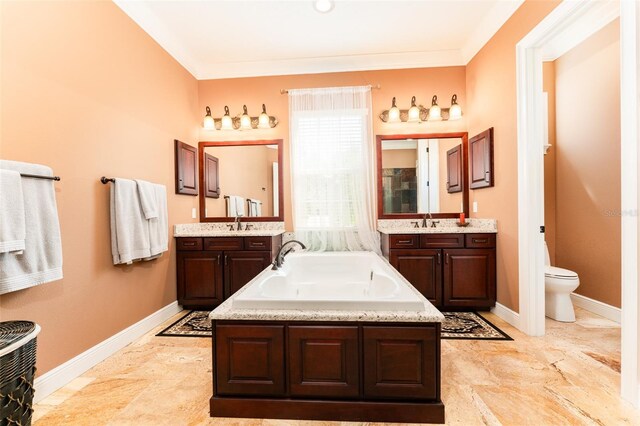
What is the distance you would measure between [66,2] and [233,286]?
2498mm

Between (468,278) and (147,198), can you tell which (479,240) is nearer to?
(468,278)

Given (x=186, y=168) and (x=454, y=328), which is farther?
(x=186, y=168)

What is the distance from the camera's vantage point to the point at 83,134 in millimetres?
1909

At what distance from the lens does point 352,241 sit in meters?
3.22

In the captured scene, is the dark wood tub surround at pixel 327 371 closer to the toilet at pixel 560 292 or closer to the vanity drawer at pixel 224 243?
the vanity drawer at pixel 224 243

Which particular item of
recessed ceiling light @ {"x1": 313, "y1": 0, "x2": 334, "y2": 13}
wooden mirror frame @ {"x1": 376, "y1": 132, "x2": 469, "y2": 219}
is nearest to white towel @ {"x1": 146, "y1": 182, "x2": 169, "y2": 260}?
recessed ceiling light @ {"x1": 313, "y1": 0, "x2": 334, "y2": 13}

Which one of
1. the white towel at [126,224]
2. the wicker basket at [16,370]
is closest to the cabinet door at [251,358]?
the wicker basket at [16,370]

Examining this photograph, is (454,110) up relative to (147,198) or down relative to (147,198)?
up

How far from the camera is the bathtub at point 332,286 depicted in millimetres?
1425

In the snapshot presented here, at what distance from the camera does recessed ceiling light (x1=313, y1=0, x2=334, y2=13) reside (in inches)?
94.2

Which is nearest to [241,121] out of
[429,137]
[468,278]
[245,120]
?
[245,120]

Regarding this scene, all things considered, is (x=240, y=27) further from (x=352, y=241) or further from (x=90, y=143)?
(x=352, y=241)

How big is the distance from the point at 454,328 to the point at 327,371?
1570 millimetres

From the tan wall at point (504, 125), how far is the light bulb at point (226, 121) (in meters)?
2.81
